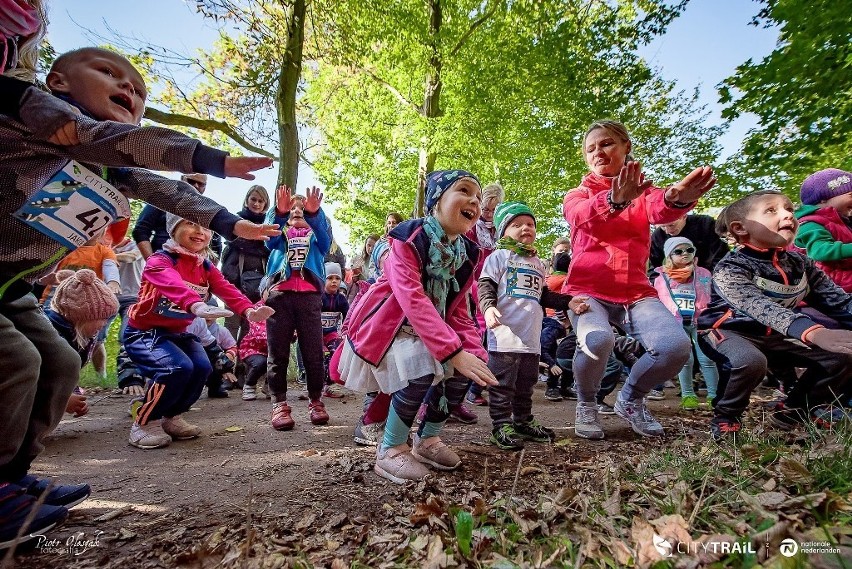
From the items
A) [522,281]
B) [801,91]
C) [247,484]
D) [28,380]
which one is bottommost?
[247,484]

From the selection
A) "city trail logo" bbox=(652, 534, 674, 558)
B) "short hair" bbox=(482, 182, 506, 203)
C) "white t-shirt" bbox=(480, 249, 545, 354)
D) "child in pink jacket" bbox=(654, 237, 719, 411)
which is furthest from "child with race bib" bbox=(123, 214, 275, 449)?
"child in pink jacket" bbox=(654, 237, 719, 411)

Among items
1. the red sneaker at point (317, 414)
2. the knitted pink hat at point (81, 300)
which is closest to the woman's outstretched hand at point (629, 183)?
the red sneaker at point (317, 414)

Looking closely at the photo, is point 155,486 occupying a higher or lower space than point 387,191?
lower

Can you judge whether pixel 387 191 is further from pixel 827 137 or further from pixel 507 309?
pixel 507 309

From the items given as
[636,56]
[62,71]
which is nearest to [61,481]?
[62,71]

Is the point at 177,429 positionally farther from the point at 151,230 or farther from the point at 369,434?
the point at 151,230

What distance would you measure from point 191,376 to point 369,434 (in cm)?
139

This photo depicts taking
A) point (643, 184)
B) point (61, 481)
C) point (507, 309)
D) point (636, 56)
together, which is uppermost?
point (636, 56)

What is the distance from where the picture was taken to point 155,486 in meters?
2.41

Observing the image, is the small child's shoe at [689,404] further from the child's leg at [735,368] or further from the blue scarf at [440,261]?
the blue scarf at [440,261]

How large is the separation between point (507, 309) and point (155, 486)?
2.49 meters

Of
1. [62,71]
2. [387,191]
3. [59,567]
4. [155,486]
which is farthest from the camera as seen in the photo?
[387,191]

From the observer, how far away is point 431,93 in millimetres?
13203

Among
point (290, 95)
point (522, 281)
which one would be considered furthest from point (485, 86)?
point (522, 281)
